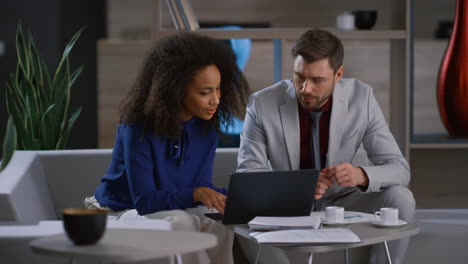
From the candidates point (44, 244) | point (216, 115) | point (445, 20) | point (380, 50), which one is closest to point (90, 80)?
point (380, 50)

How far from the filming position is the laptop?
2229 mm

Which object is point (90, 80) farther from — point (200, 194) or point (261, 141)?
point (200, 194)

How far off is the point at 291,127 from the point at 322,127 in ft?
0.45

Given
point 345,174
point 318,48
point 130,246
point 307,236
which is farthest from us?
point 318,48

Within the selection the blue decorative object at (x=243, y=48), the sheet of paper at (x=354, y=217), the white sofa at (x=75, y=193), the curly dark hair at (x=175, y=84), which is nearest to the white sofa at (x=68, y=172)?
the white sofa at (x=75, y=193)

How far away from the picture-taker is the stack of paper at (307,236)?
1.97 m

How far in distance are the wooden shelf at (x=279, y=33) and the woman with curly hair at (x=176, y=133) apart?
100cm

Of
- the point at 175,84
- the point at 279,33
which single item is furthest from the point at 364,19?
the point at 175,84

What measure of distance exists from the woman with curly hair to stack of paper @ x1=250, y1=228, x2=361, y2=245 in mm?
326

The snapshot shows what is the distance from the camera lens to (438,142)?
150 inches

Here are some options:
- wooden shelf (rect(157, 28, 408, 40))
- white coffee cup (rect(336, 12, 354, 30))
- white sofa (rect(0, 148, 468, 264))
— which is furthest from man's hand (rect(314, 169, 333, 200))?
white coffee cup (rect(336, 12, 354, 30))

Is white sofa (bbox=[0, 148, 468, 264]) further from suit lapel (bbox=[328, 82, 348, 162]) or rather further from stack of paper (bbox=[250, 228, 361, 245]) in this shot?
stack of paper (bbox=[250, 228, 361, 245])

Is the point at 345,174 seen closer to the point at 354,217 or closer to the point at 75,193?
the point at 354,217

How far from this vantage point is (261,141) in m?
2.95
